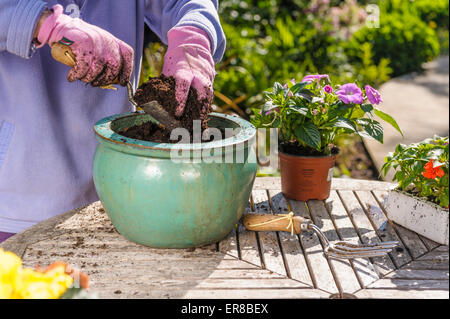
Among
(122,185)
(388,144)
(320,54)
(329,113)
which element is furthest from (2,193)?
(320,54)

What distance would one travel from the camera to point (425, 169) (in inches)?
53.3

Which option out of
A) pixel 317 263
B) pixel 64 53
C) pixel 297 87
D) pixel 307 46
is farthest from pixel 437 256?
pixel 307 46

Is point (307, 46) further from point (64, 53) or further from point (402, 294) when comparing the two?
point (402, 294)

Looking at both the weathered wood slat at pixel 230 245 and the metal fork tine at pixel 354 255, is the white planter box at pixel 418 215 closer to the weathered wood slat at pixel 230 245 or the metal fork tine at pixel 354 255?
the metal fork tine at pixel 354 255

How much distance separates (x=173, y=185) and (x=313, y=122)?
588 mm

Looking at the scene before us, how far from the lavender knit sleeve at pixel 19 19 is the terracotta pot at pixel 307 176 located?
2.76ft

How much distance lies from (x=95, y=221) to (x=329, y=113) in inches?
30.3

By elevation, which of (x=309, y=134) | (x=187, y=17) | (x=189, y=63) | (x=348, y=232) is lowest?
(x=348, y=232)

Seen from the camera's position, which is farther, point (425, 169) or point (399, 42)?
point (399, 42)

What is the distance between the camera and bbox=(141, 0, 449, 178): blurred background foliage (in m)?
3.79

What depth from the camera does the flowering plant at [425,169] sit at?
4.36 ft

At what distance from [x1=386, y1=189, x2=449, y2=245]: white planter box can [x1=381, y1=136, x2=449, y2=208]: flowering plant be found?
25mm

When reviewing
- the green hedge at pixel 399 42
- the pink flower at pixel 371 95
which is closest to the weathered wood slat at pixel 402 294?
the pink flower at pixel 371 95

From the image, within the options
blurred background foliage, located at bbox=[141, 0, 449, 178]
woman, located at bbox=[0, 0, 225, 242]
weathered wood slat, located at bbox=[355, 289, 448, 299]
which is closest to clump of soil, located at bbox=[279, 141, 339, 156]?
woman, located at bbox=[0, 0, 225, 242]
